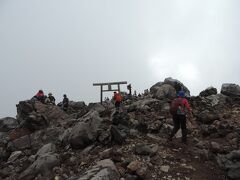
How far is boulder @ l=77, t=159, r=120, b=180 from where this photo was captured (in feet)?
33.1

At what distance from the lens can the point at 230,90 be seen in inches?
838

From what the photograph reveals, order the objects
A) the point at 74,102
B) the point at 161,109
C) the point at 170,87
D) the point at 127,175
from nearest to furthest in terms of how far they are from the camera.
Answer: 1. the point at 127,175
2. the point at 161,109
3. the point at 170,87
4. the point at 74,102

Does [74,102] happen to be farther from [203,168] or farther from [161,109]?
[203,168]

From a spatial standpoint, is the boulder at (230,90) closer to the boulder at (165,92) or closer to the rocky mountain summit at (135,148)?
the rocky mountain summit at (135,148)

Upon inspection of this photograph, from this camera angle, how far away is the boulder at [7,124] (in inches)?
985

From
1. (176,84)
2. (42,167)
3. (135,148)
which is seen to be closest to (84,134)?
(42,167)

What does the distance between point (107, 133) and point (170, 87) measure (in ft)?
33.4

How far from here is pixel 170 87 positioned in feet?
75.9

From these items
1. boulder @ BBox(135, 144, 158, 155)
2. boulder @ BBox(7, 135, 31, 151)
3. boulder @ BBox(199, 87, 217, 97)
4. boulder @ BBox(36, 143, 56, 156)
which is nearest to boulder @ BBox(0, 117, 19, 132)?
boulder @ BBox(7, 135, 31, 151)

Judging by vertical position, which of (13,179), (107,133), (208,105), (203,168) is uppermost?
(208,105)

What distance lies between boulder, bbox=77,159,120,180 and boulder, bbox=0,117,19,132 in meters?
16.2

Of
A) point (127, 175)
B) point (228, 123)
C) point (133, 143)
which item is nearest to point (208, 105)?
point (228, 123)

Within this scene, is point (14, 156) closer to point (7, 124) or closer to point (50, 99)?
point (7, 124)

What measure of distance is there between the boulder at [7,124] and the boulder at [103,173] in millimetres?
16184
